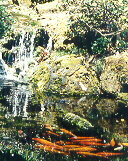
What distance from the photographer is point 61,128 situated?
4.11 metres

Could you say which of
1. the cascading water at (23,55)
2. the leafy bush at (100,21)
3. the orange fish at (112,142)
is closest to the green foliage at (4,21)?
the cascading water at (23,55)

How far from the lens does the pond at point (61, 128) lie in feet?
10.5

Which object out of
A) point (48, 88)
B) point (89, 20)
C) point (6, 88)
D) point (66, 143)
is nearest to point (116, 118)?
point (66, 143)

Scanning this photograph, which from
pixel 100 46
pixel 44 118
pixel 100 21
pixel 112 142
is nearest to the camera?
pixel 112 142

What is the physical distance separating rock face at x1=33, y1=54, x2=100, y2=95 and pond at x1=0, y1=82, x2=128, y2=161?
0.88m

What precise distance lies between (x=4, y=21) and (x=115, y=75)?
5.30 m

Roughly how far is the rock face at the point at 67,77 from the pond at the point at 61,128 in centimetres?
88

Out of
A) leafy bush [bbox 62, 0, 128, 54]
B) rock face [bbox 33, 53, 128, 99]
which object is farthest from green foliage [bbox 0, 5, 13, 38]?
rock face [bbox 33, 53, 128, 99]

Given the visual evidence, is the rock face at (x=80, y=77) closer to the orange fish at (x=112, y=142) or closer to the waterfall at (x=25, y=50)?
the waterfall at (x=25, y=50)

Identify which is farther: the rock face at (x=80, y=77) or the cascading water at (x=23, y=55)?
the cascading water at (x=23, y=55)

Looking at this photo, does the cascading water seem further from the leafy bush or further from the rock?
the rock

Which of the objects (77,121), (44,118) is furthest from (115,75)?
(44,118)

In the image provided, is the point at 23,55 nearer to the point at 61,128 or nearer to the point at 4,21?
the point at 4,21

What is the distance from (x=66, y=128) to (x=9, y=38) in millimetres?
6612
